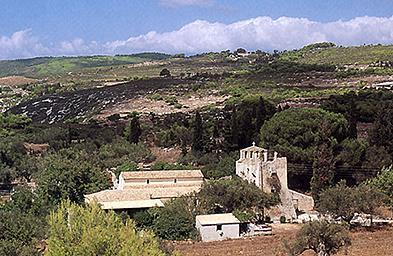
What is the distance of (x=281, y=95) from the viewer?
104 m

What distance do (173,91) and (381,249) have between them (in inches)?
3693

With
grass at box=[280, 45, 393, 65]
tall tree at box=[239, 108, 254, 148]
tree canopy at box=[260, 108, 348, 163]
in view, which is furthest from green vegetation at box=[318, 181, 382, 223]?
grass at box=[280, 45, 393, 65]

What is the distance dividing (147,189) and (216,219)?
27.0ft

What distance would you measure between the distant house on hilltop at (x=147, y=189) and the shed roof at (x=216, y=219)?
3694mm

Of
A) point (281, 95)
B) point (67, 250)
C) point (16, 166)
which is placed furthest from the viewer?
point (281, 95)

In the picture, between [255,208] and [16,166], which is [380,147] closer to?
[255,208]

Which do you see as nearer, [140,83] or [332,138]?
[332,138]

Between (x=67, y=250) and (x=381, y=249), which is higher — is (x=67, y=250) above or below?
above

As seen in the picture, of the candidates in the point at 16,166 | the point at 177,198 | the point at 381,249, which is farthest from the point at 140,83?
the point at 381,249

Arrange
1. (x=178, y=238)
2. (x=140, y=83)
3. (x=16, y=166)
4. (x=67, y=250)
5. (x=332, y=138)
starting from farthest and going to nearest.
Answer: (x=140, y=83) < (x=16, y=166) < (x=332, y=138) < (x=178, y=238) < (x=67, y=250)

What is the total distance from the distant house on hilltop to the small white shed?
4167 mm

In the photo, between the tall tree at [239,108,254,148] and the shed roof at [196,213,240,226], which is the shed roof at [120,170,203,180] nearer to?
the shed roof at [196,213,240,226]

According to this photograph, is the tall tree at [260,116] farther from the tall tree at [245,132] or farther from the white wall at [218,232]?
the white wall at [218,232]

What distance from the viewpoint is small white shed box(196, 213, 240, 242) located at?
37219 millimetres
